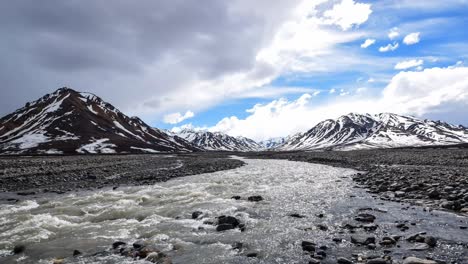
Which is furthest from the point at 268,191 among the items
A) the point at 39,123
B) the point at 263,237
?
the point at 39,123

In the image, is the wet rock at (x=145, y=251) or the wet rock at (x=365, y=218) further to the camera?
the wet rock at (x=365, y=218)

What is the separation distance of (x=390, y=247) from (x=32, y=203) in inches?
794

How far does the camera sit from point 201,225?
15.0 metres

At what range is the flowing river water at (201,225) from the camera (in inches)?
446

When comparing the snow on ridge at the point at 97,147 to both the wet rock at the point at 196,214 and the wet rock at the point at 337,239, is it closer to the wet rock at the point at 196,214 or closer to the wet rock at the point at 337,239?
the wet rock at the point at 196,214

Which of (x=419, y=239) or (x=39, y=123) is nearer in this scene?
(x=419, y=239)

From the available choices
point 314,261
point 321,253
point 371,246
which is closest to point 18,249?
point 314,261

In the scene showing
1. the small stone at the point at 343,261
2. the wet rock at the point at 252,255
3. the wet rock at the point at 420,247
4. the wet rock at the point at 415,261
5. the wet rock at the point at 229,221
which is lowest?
the wet rock at the point at 252,255

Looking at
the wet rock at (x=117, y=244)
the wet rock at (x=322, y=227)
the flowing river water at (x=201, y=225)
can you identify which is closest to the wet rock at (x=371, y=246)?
the flowing river water at (x=201, y=225)

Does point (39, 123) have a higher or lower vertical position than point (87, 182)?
higher

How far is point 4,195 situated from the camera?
1039 inches

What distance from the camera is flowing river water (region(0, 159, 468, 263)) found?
11320mm

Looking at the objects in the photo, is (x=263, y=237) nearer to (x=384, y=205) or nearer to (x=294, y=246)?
(x=294, y=246)

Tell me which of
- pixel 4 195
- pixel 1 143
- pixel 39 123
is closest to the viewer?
pixel 4 195
